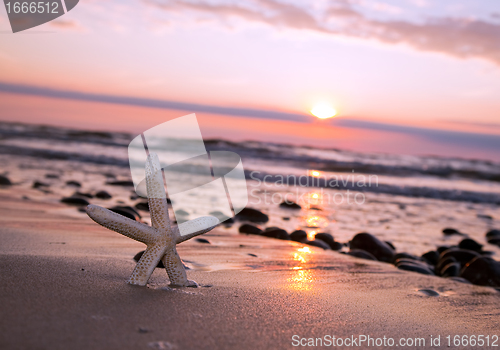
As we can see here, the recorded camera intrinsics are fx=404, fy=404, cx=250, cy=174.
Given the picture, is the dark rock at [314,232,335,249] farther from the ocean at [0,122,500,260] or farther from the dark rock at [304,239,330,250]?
the ocean at [0,122,500,260]

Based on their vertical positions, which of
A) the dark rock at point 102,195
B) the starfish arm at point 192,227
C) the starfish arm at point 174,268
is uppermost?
the starfish arm at point 192,227

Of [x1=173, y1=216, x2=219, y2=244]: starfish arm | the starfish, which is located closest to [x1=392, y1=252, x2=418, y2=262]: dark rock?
[x1=173, y1=216, x2=219, y2=244]: starfish arm

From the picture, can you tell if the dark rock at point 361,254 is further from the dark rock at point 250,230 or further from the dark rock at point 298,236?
the dark rock at point 250,230

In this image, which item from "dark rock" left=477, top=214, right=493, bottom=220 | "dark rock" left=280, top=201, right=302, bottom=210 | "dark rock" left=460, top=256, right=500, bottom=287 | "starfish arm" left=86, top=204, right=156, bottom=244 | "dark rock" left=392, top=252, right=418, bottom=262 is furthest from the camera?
"dark rock" left=477, top=214, right=493, bottom=220

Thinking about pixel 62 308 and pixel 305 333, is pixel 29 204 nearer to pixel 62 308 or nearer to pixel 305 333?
pixel 62 308

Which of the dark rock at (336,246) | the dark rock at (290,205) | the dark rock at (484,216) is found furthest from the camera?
the dark rock at (484,216)

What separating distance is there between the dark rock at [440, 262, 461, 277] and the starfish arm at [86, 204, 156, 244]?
161 inches

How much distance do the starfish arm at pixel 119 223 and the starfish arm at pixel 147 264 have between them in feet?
0.23

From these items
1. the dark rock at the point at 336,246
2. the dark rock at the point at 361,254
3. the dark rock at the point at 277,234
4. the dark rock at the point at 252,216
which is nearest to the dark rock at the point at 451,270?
the dark rock at the point at 361,254

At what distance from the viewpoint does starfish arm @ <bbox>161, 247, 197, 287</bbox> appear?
9.32 feet

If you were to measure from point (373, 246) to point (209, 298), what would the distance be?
376cm

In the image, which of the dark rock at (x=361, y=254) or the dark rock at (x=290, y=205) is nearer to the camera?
the dark rock at (x=361, y=254)

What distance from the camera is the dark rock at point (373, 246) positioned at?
5.83 metres

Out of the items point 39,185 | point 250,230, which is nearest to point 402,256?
point 250,230
